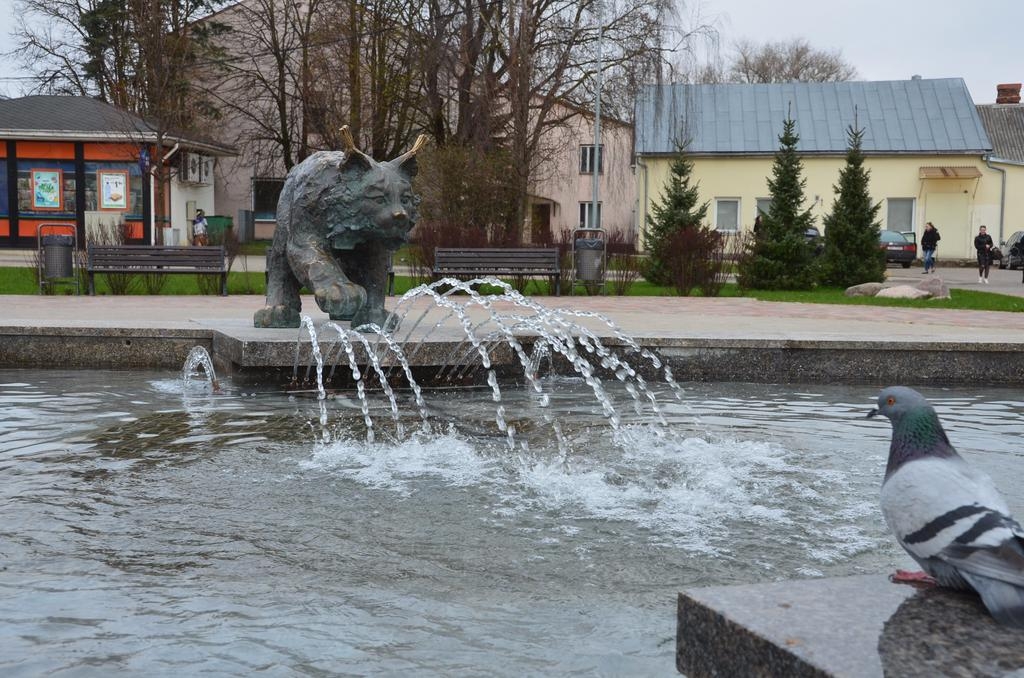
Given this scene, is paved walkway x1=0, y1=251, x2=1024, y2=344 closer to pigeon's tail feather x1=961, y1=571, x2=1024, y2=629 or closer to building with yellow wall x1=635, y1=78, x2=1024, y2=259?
pigeon's tail feather x1=961, y1=571, x2=1024, y2=629

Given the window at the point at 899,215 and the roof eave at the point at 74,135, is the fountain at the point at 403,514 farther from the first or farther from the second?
the window at the point at 899,215

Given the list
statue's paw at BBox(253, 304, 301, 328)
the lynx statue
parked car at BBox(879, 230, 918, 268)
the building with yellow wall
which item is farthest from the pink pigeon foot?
the building with yellow wall

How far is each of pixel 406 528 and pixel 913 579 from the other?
2394 millimetres

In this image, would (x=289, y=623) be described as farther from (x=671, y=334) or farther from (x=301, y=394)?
(x=671, y=334)

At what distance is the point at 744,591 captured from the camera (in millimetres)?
2885

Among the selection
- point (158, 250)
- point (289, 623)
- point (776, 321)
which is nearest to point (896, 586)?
point (289, 623)

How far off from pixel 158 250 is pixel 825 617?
1672 cm

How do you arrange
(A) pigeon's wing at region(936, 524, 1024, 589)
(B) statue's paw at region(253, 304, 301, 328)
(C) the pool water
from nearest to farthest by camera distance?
(A) pigeon's wing at region(936, 524, 1024, 589) → (C) the pool water → (B) statue's paw at region(253, 304, 301, 328)

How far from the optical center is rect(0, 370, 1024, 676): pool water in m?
3.55

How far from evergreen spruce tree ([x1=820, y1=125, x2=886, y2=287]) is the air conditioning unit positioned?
894 inches

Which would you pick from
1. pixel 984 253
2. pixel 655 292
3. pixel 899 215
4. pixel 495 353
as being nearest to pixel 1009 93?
pixel 899 215

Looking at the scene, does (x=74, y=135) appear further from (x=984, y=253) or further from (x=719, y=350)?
(x=719, y=350)

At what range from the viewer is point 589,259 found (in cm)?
2005

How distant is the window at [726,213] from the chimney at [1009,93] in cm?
1929
